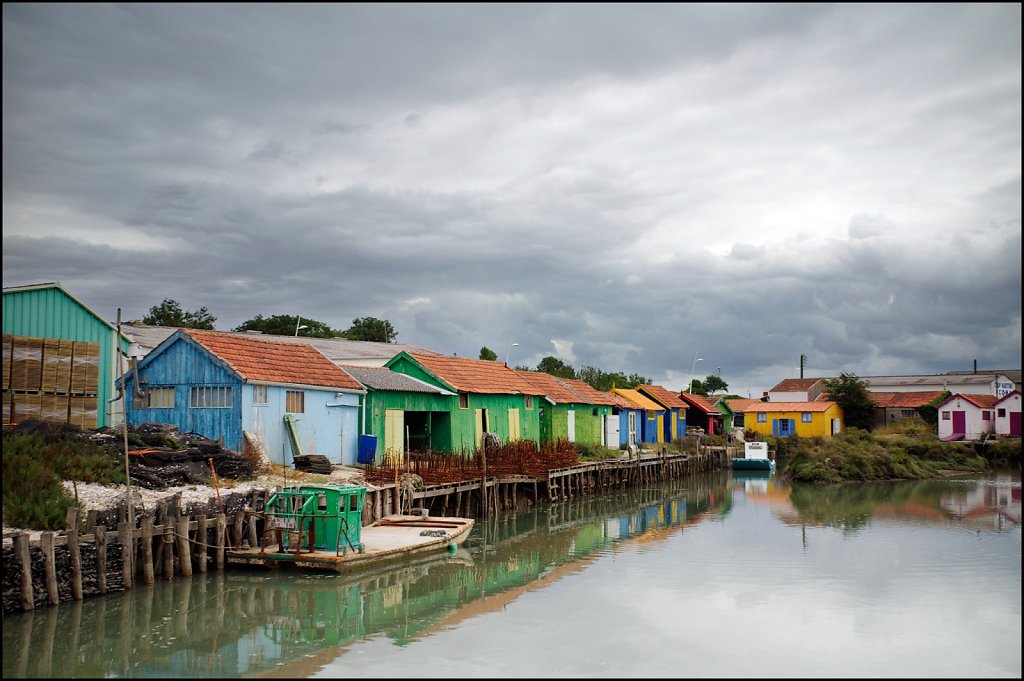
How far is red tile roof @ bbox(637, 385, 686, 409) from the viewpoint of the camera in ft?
207

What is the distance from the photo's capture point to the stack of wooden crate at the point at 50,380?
24.4m

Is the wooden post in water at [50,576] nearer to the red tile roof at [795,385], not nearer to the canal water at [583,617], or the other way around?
the canal water at [583,617]

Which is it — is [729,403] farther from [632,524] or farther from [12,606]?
[12,606]

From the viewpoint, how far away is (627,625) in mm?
16125

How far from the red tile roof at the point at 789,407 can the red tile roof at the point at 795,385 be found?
444cm

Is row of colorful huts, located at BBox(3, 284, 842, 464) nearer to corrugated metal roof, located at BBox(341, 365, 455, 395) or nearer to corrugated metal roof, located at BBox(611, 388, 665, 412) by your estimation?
A: corrugated metal roof, located at BBox(341, 365, 455, 395)

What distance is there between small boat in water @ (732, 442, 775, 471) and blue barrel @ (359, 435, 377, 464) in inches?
1402

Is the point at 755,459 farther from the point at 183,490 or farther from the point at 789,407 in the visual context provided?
the point at 183,490

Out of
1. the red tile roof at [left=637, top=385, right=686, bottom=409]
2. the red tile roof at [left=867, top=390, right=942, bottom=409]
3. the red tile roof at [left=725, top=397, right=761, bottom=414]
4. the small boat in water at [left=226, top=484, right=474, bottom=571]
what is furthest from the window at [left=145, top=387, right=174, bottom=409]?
the red tile roof at [left=867, top=390, right=942, bottom=409]

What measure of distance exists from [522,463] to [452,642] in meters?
20.3

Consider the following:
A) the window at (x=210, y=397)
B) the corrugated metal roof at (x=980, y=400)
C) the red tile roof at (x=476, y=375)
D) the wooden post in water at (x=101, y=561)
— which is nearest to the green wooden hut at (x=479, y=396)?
the red tile roof at (x=476, y=375)

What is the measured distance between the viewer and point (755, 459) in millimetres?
58969

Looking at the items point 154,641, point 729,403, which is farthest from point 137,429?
point 729,403

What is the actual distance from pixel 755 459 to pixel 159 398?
42.1 m
